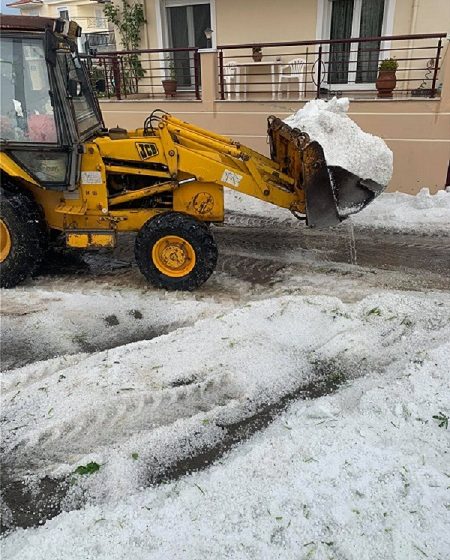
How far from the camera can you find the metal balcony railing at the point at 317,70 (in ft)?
28.6

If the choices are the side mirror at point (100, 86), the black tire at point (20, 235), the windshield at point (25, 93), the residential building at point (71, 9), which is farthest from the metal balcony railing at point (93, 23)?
the black tire at point (20, 235)

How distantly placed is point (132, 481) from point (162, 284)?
252 cm

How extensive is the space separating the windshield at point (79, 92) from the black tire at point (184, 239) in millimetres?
1200

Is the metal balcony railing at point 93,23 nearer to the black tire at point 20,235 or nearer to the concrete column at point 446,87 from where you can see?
the concrete column at point 446,87

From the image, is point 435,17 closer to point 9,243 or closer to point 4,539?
point 9,243

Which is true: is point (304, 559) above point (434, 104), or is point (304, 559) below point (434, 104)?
below

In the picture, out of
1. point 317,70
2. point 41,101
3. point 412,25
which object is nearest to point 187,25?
point 317,70

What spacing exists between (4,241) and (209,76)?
16.6 feet

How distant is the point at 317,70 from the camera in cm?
902

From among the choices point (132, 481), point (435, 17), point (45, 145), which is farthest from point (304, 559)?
point (435, 17)

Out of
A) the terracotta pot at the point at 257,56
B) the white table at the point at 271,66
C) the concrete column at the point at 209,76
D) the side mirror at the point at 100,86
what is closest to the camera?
the side mirror at the point at 100,86

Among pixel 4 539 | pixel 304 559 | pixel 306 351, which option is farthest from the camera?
pixel 306 351

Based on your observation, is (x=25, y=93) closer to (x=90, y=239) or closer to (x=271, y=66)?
(x=90, y=239)

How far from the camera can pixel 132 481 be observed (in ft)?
9.05
